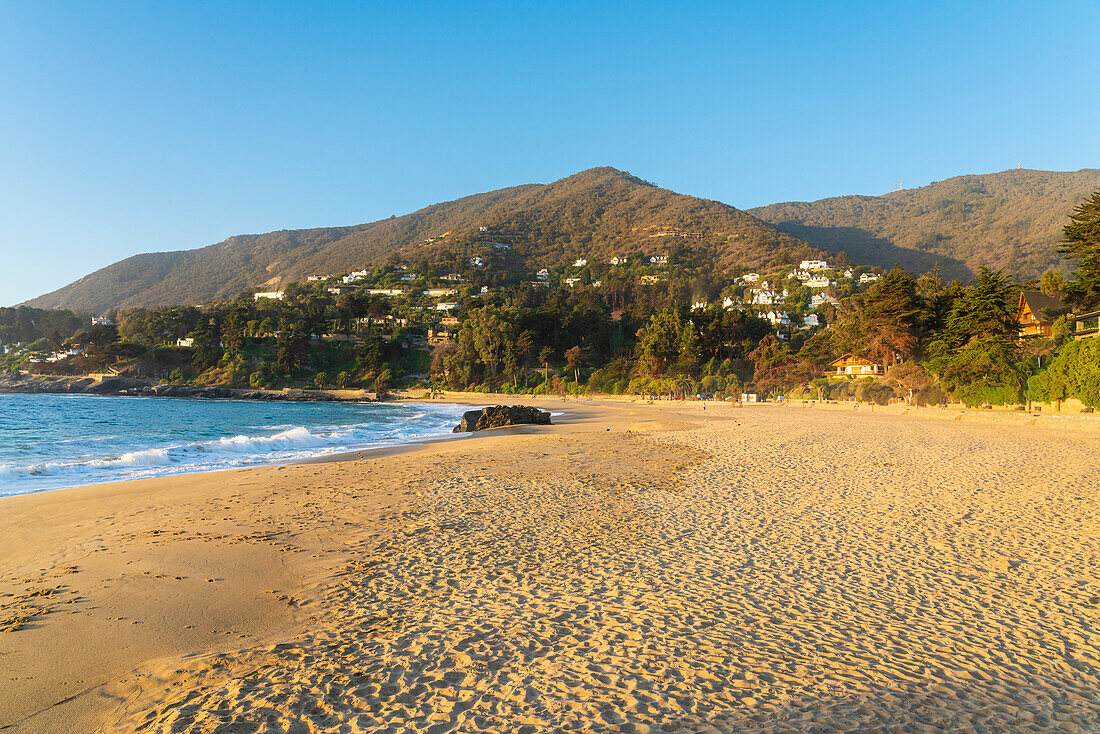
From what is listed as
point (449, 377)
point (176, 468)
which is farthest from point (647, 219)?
point (176, 468)

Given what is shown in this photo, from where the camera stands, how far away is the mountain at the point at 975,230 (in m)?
125

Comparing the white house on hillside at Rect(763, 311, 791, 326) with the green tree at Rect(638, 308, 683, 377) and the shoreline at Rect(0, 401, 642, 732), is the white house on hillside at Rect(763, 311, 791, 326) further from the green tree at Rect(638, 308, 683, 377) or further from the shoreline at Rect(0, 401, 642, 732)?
the shoreline at Rect(0, 401, 642, 732)

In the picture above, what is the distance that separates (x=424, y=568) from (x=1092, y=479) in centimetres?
1348

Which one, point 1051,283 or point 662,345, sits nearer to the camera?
point 1051,283

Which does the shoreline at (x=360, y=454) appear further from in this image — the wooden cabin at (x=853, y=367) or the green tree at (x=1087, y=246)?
the wooden cabin at (x=853, y=367)

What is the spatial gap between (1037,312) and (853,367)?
1384 cm

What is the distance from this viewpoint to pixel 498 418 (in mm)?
29578

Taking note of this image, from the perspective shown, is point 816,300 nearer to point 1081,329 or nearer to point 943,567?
point 1081,329

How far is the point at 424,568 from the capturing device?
6621 millimetres

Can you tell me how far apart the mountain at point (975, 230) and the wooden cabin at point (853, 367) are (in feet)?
287

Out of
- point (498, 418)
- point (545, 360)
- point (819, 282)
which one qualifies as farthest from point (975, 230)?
point (498, 418)

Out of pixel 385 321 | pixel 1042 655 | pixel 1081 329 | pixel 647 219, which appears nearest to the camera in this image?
pixel 1042 655

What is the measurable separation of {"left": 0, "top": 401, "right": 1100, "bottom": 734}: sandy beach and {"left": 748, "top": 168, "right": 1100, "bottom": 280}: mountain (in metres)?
133

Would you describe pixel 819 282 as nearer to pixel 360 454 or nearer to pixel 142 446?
pixel 360 454
